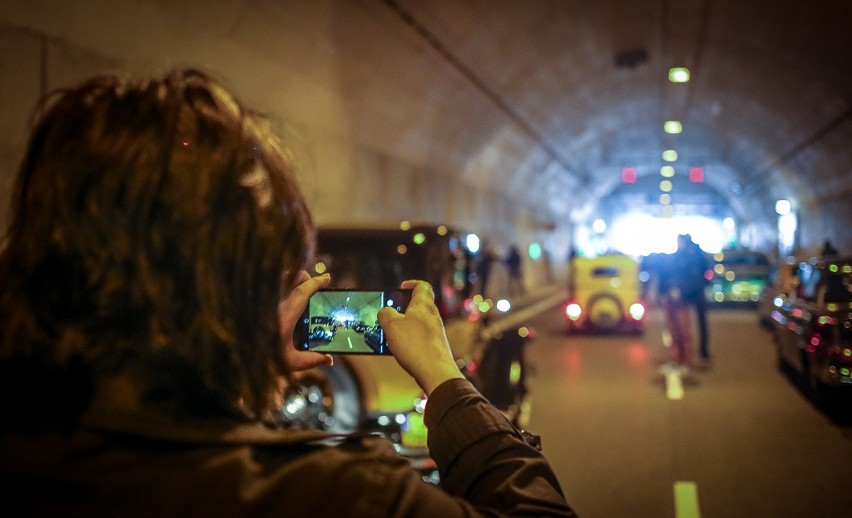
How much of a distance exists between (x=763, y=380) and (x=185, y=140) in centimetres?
1248

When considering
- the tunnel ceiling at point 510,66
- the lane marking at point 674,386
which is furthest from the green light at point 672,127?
the lane marking at point 674,386

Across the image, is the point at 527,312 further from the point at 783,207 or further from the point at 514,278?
the point at 783,207

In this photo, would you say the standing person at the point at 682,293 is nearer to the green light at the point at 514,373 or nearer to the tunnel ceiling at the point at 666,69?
the green light at the point at 514,373

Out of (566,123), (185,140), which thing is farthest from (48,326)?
(566,123)

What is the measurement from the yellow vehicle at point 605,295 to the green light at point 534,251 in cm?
2289

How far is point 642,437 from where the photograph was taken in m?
8.70

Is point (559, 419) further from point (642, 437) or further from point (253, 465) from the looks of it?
point (253, 465)

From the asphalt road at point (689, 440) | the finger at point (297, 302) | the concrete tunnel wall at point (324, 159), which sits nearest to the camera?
the finger at point (297, 302)

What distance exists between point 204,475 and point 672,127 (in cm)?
4190

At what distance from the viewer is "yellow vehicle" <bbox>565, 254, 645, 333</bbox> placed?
762 inches

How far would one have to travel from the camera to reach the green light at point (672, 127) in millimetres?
39669

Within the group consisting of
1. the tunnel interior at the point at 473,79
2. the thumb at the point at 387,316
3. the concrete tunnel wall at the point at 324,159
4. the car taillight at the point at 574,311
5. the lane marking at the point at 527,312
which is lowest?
the lane marking at the point at 527,312

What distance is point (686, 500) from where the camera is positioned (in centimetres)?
620

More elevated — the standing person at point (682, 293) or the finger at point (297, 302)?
the finger at point (297, 302)
